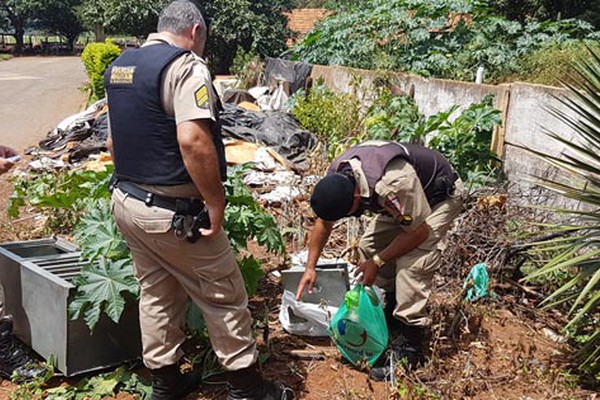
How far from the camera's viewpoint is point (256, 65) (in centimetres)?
1541

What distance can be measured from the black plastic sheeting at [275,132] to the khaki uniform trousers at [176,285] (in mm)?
5030

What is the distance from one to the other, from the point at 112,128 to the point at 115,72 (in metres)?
0.26

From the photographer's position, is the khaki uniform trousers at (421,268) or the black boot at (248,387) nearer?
the black boot at (248,387)

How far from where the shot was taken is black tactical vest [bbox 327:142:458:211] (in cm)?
316

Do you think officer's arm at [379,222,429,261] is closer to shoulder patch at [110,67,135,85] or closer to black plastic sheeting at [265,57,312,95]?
shoulder patch at [110,67,135,85]

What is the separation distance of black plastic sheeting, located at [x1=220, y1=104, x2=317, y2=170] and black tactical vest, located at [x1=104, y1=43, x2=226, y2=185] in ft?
17.0

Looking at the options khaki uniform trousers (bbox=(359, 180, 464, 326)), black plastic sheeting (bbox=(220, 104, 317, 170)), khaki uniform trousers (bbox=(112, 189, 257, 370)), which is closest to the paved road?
black plastic sheeting (bbox=(220, 104, 317, 170))

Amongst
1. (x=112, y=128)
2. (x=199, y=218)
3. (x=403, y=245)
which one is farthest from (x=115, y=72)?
(x=403, y=245)

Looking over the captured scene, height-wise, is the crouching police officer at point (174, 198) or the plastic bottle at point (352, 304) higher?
the crouching police officer at point (174, 198)

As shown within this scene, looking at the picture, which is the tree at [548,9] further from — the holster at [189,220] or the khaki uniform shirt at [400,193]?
the holster at [189,220]

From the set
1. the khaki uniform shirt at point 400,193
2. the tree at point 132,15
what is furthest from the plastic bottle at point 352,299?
the tree at point 132,15

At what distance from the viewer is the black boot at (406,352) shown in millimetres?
3410

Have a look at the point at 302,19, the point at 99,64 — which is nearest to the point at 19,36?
the point at 302,19

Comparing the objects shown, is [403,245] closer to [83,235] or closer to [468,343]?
[468,343]
